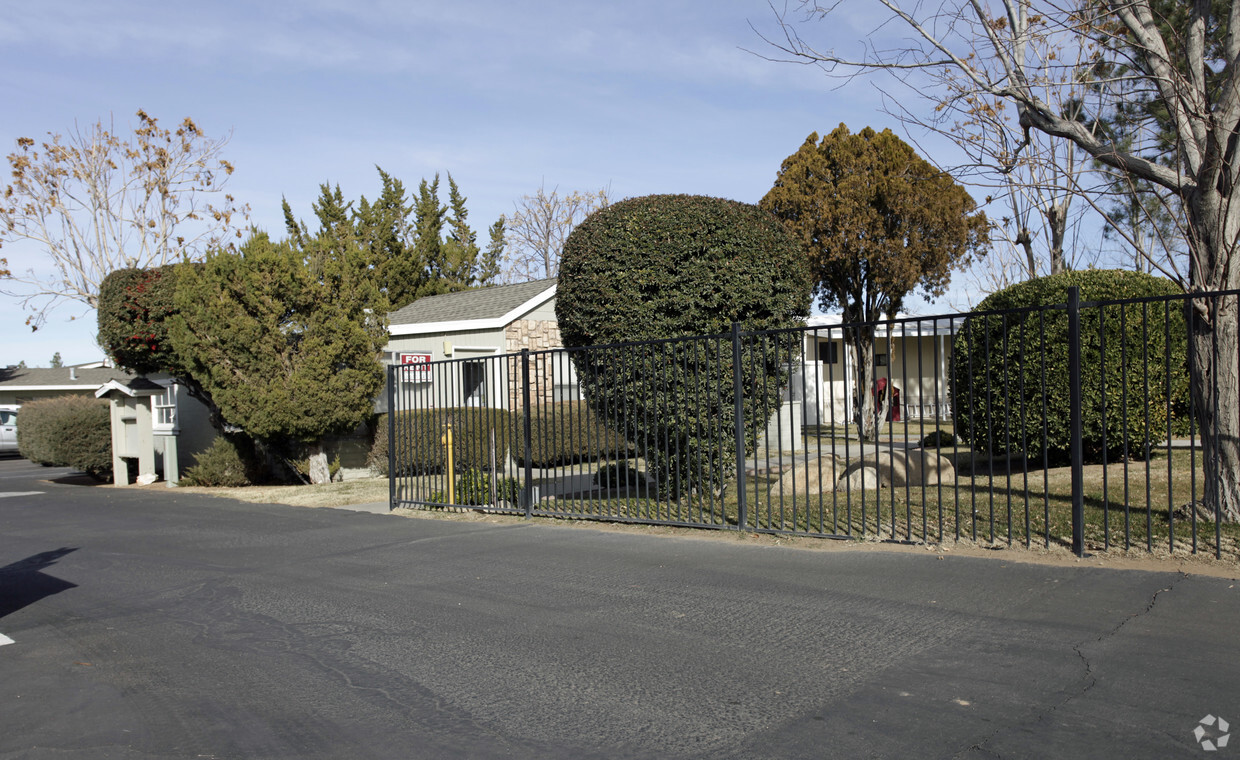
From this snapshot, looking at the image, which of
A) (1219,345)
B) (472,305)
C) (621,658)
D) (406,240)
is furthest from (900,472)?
(406,240)

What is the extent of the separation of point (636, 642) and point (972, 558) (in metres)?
3.23

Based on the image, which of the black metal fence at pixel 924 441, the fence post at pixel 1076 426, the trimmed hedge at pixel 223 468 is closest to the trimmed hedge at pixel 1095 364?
the black metal fence at pixel 924 441

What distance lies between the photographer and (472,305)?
72.0 ft

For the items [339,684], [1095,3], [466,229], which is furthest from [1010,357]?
[466,229]

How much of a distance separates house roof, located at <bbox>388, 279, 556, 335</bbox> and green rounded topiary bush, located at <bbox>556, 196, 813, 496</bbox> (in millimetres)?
9352

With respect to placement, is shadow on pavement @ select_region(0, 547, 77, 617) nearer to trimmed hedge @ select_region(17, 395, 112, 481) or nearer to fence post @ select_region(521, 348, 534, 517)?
fence post @ select_region(521, 348, 534, 517)

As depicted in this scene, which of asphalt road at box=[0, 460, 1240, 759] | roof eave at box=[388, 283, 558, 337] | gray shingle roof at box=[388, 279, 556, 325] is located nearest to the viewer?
asphalt road at box=[0, 460, 1240, 759]

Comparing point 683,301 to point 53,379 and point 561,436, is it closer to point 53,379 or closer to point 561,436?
point 561,436

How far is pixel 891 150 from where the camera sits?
22703 millimetres

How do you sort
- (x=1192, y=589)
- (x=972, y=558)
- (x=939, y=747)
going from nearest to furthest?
(x=939, y=747) < (x=1192, y=589) < (x=972, y=558)

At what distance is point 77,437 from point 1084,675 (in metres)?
21.9

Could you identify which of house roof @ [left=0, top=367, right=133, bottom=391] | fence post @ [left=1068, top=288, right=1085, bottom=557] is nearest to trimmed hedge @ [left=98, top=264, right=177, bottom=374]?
fence post @ [left=1068, top=288, right=1085, bottom=557]

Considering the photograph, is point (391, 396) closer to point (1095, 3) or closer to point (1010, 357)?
point (1010, 357)

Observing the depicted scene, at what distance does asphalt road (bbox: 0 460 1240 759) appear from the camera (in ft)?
13.0
